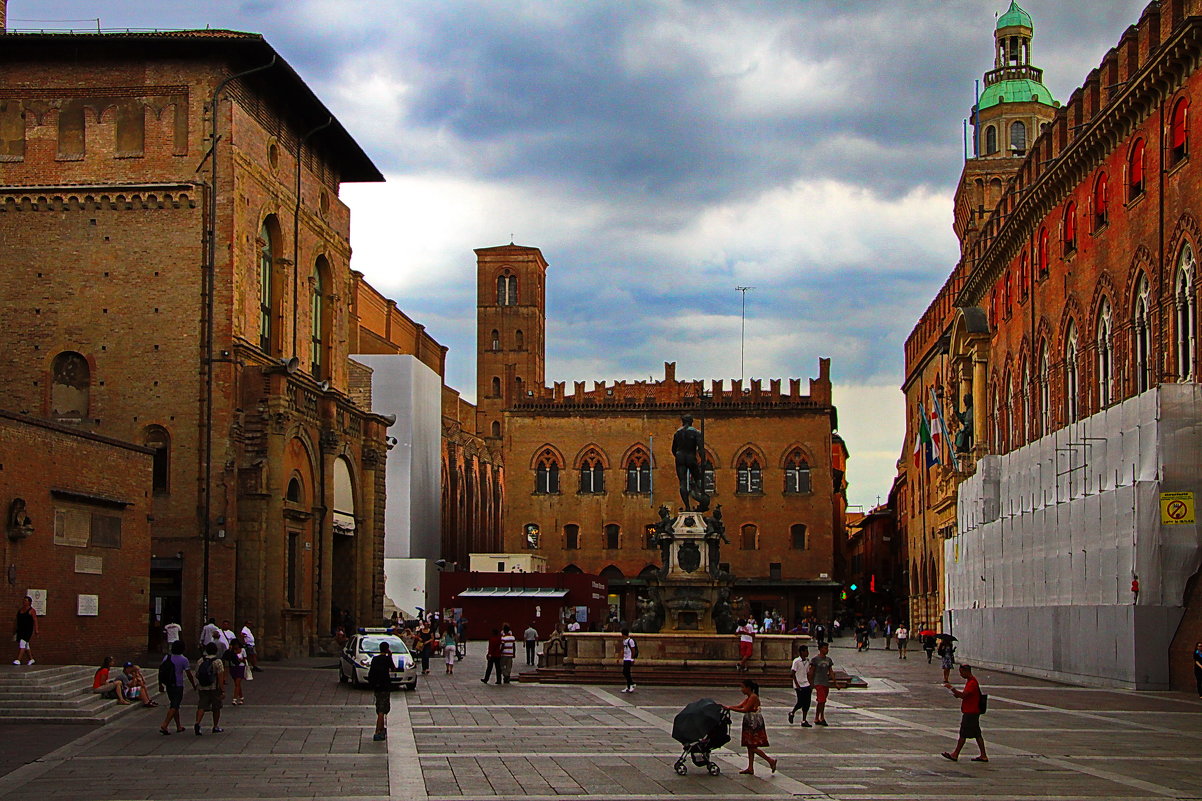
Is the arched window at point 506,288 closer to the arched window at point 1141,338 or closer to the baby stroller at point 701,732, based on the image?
the arched window at point 1141,338

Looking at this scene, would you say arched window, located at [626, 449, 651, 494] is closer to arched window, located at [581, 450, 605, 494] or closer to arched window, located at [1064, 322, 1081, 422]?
arched window, located at [581, 450, 605, 494]

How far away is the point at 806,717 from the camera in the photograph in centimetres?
2453

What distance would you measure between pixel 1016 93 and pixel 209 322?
49063 mm

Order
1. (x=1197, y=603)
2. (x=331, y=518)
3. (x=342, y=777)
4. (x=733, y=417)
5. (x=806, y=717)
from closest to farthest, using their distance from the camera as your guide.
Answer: (x=342, y=777)
(x=806, y=717)
(x=1197, y=603)
(x=331, y=518)
(x=733, y=417)

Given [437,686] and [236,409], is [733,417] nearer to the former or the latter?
[236,409]

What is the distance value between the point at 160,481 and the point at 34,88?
11135 mm

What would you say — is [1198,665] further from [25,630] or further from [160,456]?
[160,456]

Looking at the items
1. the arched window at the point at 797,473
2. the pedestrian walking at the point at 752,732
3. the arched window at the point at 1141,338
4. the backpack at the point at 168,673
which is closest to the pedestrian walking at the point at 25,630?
the backpack at the point at 168,673

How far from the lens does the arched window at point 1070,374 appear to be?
42625 millimetres

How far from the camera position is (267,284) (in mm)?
45938

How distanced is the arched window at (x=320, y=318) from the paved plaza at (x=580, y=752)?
2100cm

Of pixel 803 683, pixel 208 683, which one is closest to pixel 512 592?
pixel 803 683

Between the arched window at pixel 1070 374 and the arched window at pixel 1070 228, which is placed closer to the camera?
the arched window at pixel 1070 228

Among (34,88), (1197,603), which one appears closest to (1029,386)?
(1197,603)
